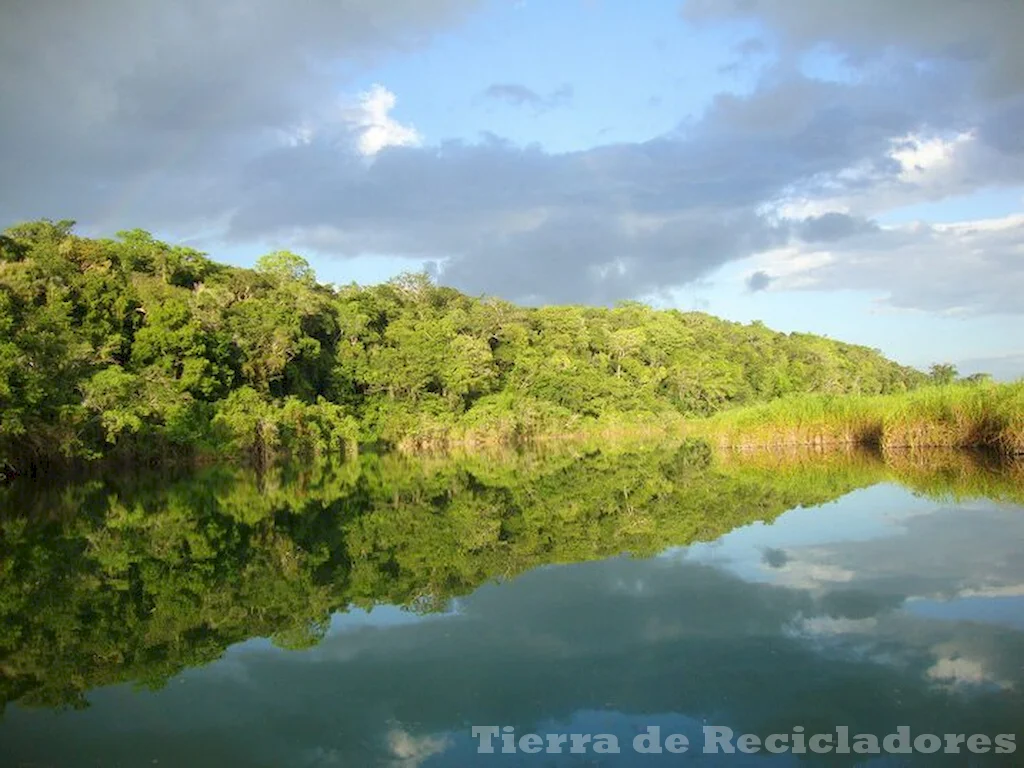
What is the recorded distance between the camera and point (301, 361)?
4625 centimetres

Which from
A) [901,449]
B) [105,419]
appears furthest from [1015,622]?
[105,419]

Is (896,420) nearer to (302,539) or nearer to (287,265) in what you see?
(302,539)

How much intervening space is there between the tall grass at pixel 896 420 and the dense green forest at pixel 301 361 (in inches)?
829

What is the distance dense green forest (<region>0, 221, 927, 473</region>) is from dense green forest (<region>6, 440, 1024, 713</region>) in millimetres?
4617

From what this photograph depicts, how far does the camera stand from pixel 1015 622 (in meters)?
5.94

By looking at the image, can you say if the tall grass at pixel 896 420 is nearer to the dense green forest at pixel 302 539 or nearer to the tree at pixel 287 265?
the dense green forest at pixel 302 539

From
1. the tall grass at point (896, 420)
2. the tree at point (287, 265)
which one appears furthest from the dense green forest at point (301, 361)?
the tall grass at point (896, 420)

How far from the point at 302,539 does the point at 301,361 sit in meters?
36.2

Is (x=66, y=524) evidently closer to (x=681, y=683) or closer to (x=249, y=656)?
(x=249, y=656)

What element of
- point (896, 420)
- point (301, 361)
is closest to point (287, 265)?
point (301, 361)

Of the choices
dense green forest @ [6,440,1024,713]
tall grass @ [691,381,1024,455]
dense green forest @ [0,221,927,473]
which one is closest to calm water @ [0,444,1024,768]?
dense green forest @ [6,440,1024,713]

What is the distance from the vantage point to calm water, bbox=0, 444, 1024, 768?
4.49m

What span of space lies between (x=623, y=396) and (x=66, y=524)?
137ft

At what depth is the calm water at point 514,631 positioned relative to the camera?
449 cm
